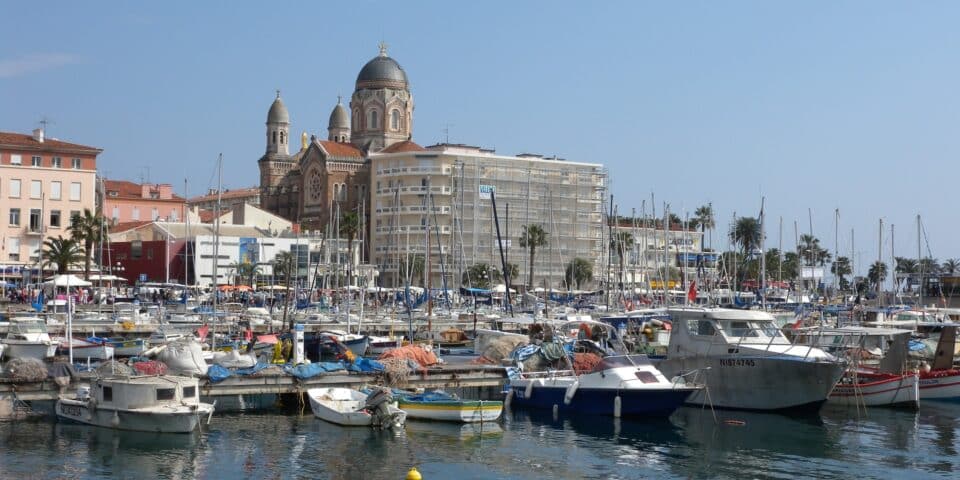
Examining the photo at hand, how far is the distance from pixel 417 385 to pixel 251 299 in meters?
52.4

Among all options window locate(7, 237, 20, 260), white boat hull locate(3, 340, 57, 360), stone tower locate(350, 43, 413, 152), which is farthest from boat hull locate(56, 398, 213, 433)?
stone tower locate(350, 43, 413, 152)

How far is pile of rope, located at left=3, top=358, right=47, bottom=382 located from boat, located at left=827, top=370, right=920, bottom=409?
26.2 m

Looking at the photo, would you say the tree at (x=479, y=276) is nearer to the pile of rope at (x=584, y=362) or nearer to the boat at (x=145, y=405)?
the pile of rope at (x=584, y=362)

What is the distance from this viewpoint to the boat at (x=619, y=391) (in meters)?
38.0

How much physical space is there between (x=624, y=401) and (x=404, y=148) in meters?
107

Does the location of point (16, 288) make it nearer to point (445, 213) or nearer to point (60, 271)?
point (60, 271)

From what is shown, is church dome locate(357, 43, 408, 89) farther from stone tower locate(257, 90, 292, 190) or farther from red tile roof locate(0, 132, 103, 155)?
red tile roof locate(0, 132, 103, 155)

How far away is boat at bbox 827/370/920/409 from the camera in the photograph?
1640 inches

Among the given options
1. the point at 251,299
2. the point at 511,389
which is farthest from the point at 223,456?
the point at 251,299

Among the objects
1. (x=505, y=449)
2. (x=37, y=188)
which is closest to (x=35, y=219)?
(x=37, y=188)

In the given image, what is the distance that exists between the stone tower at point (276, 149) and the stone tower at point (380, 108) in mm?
15086

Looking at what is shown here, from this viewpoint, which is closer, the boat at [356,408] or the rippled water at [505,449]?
the rippled water at [505,449]

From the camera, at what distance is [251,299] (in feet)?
296

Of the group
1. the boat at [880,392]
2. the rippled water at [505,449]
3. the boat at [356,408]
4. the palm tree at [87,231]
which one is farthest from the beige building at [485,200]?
the boat at [356,408]
